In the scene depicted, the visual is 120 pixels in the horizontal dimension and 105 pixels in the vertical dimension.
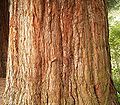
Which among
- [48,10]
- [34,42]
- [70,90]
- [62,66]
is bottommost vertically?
[70,90]

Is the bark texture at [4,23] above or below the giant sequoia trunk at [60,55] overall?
above

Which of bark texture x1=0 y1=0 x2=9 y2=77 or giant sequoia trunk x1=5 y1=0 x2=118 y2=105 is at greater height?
bark texture x1=0 y1=0 x2=9 y2=77

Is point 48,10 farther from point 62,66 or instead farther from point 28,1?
point 62,66

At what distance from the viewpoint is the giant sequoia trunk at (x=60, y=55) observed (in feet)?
14.5

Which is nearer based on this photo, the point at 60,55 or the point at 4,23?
the point at 60,55

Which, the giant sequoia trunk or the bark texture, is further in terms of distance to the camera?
the bark texture

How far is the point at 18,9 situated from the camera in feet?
15.4

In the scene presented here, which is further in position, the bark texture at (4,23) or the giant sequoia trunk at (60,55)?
the bark texture at (4,23)

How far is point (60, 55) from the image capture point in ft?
14.6

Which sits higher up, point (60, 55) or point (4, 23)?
point (4, 23)

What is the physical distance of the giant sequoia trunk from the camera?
4426mm

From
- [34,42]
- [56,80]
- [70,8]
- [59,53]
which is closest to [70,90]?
[56,80]

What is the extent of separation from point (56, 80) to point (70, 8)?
3.38ft

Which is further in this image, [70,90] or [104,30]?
[104,30]
